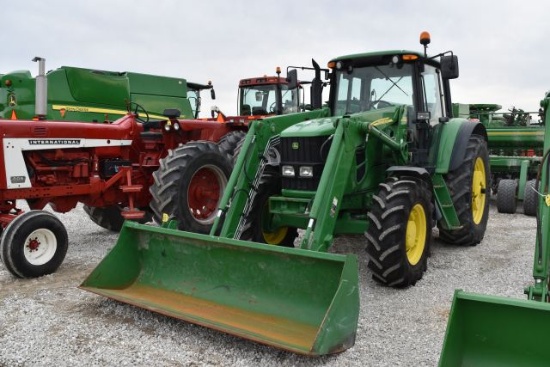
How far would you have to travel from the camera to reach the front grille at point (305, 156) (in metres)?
5.02

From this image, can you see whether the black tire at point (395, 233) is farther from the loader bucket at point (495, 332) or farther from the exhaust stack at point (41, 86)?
the exhaust stack at point (41, 86)

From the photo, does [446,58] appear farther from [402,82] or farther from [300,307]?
[300,307]

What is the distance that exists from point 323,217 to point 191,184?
9.39ft

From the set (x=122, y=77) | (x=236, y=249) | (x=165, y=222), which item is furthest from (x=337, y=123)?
(x=122, y=77)

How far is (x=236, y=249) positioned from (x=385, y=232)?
1361 mm

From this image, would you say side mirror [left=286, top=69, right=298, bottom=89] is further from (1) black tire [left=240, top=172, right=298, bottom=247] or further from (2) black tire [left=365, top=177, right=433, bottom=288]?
(2) black tire [left=365, top=177, right=433, bottom=288]

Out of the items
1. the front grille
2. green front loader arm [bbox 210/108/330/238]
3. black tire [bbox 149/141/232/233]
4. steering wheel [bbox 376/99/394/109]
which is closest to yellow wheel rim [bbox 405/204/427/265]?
the front grille

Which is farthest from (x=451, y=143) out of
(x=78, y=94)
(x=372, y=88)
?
(x=78, y=94)

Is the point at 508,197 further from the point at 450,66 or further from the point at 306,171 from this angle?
the point at 306,171

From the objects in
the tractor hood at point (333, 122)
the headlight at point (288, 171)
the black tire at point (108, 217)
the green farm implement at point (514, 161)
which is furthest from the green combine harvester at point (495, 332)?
the green farm implement at point (514, 161)

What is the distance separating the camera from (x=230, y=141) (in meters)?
8.58

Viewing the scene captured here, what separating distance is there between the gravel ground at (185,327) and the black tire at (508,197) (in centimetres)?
339

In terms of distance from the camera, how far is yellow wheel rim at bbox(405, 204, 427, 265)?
5055 millimetres

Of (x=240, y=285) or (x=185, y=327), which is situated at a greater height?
(x=240, y=285)
